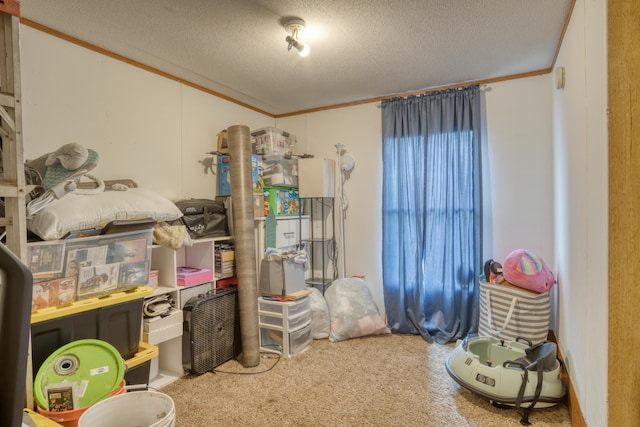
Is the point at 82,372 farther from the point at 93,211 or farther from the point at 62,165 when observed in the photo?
the point at 62,165

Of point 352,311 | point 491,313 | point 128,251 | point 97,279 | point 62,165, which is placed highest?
point 62,165

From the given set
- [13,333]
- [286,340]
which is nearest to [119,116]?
[286,340]

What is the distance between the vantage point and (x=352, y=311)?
3154 mm

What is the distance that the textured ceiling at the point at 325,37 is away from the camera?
6.13 feet

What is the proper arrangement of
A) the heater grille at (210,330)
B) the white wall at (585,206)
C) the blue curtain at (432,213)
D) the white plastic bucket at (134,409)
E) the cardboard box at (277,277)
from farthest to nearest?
the blue curtain at (432,213), the cardboard box at (277,277), the heater grille at (210,330), the white plastic bucket at (134,409), the white wall at (585,206)

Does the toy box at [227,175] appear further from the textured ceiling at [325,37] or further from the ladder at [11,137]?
the ladder at [11,137]

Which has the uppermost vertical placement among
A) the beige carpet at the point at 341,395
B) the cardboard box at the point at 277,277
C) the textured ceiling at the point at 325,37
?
the textured ceiling at the point at 325,37

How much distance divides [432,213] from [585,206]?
161 cm

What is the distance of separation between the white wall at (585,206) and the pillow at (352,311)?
1443 millimetres

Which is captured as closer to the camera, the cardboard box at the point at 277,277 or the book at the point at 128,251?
the book at the point at 128,251

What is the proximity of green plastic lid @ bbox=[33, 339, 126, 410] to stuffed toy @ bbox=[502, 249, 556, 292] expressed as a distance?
255 cm

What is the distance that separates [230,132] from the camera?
2.69 metres

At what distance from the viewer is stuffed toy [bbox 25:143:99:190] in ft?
5.66

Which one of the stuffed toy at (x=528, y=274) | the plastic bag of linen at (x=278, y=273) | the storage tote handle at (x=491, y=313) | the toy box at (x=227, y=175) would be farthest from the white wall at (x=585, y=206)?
the toy box at (x=227, y=175)
